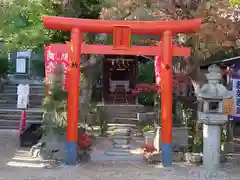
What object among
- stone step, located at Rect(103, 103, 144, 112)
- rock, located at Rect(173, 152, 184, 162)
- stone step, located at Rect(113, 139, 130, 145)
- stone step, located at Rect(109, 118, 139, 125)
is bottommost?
rock, located at Rect(173, 152, 184, 162)

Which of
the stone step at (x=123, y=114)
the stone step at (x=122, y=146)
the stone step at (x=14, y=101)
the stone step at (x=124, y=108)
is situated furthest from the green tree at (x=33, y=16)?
the stone step at (x=14, y=101)

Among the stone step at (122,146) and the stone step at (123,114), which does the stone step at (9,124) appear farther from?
the stone step at (122,146)

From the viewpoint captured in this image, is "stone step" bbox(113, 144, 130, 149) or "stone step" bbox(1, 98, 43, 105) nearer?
"stone step" bbox(113, 144, 130, 149)

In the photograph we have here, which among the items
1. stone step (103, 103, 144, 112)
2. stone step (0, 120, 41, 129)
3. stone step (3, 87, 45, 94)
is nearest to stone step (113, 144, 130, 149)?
stone step (103, 103, 144, 112)

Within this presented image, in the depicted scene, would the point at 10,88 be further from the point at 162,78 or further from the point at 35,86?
the point at 162,78

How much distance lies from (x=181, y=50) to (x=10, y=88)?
12.9 metres

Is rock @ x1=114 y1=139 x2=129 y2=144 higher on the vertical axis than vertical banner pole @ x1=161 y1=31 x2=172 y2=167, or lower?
lower

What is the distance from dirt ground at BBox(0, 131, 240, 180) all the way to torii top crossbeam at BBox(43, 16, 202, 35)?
3.58 m

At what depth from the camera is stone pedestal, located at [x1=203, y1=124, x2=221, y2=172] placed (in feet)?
34.8

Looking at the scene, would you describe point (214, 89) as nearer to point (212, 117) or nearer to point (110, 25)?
point (212, 117)

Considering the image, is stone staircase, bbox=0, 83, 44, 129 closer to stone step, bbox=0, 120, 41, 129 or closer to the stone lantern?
stone step, bbox=0, 120, 41, 129

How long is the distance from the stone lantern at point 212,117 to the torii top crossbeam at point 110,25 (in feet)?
4.57

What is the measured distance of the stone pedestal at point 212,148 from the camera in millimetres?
10594

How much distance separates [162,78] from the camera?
Result: 443 inches
